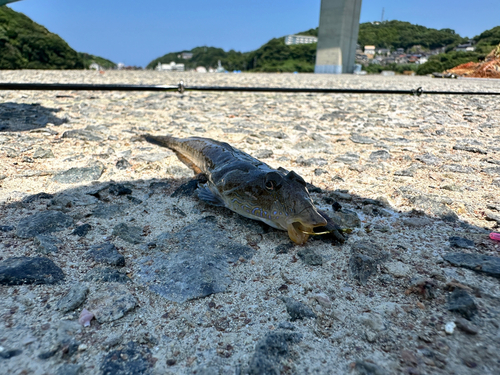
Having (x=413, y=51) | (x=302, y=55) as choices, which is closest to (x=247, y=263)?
A: (x=413, y=51)

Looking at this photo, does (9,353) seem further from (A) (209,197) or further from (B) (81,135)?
(B) (81,135)

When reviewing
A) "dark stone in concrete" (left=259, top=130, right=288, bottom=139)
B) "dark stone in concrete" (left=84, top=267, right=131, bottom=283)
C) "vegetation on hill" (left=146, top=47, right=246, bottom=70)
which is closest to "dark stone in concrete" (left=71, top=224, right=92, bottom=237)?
"dark stone in concrete" (left=84, top=267, right=131, bottom=283)

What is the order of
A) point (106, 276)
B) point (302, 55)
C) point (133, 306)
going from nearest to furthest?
point (133, 306), point (106, 276), point (302, 55)

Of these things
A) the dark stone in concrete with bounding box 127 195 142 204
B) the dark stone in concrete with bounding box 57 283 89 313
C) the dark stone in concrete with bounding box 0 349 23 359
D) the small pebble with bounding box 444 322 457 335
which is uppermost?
the dark stone in concrete with bounding box 127 195 142 204

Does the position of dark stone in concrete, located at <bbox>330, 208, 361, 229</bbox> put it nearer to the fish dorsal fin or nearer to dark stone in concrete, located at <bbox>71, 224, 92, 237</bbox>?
the fish dorsal fin

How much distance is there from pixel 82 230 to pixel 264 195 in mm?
1543

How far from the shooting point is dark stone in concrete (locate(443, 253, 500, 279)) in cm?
208

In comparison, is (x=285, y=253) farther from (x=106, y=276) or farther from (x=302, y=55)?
(x=302, y=55)

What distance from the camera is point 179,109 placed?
7.75 metres

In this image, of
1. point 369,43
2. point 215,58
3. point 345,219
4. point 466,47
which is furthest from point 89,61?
point 345,219

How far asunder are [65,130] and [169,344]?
4979mm

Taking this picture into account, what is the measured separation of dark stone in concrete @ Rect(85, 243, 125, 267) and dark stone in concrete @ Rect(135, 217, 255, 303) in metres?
0.14

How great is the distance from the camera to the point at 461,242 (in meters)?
2.50

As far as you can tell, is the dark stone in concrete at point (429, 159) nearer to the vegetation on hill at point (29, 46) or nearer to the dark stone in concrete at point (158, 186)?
the dark stone in concrete at point (158, 186)
